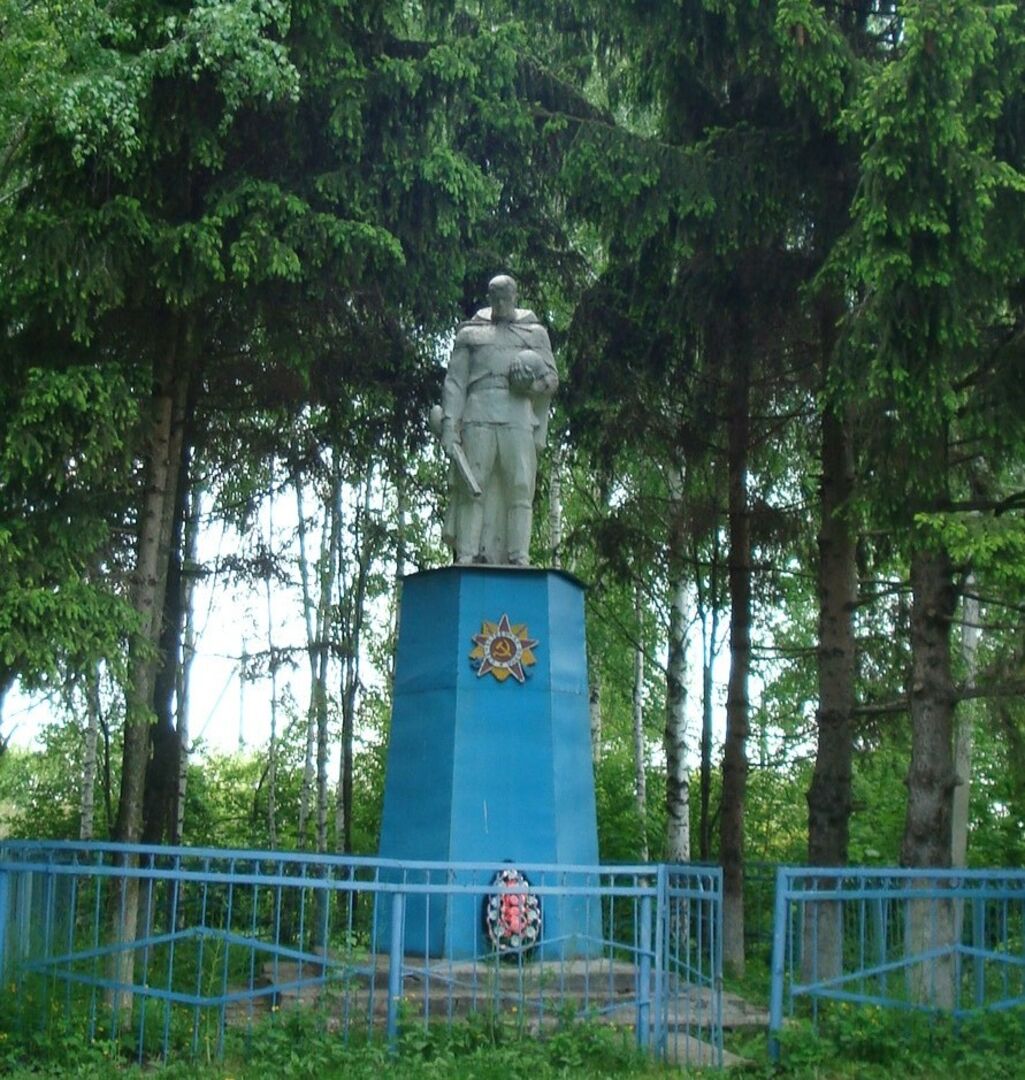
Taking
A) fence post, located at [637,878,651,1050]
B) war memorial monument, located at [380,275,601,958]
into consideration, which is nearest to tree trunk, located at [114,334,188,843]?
war memorial monument, located at [380,275,601,958]

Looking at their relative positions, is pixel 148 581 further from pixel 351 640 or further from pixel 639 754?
pixel 639 754

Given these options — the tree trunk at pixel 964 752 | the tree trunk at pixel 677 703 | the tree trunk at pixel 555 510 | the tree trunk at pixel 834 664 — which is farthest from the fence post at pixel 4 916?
the tree trunk at pixel 964 752

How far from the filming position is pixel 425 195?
396 inches

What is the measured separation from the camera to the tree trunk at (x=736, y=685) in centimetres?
1240

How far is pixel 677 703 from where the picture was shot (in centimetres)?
1488

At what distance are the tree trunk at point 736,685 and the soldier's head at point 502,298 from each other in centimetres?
260

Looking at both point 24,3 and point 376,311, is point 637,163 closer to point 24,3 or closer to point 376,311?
point 376,311

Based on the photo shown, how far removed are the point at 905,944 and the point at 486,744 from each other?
2.73 meters

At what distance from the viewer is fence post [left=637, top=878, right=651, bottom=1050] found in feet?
24.3

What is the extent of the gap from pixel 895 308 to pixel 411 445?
194 inches

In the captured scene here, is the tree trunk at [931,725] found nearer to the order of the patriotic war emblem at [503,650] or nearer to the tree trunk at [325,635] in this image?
the order of the patriotic war emblem at [503,650]

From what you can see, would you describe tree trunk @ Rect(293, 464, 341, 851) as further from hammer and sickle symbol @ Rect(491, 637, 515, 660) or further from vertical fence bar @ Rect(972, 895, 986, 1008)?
vertical fence bar @ Rect(972, 895, 986, 1008)

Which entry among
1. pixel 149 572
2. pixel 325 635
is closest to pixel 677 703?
pixel 325 635

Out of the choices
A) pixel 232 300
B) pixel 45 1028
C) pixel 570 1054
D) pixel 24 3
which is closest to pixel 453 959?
pixel 570 1054
